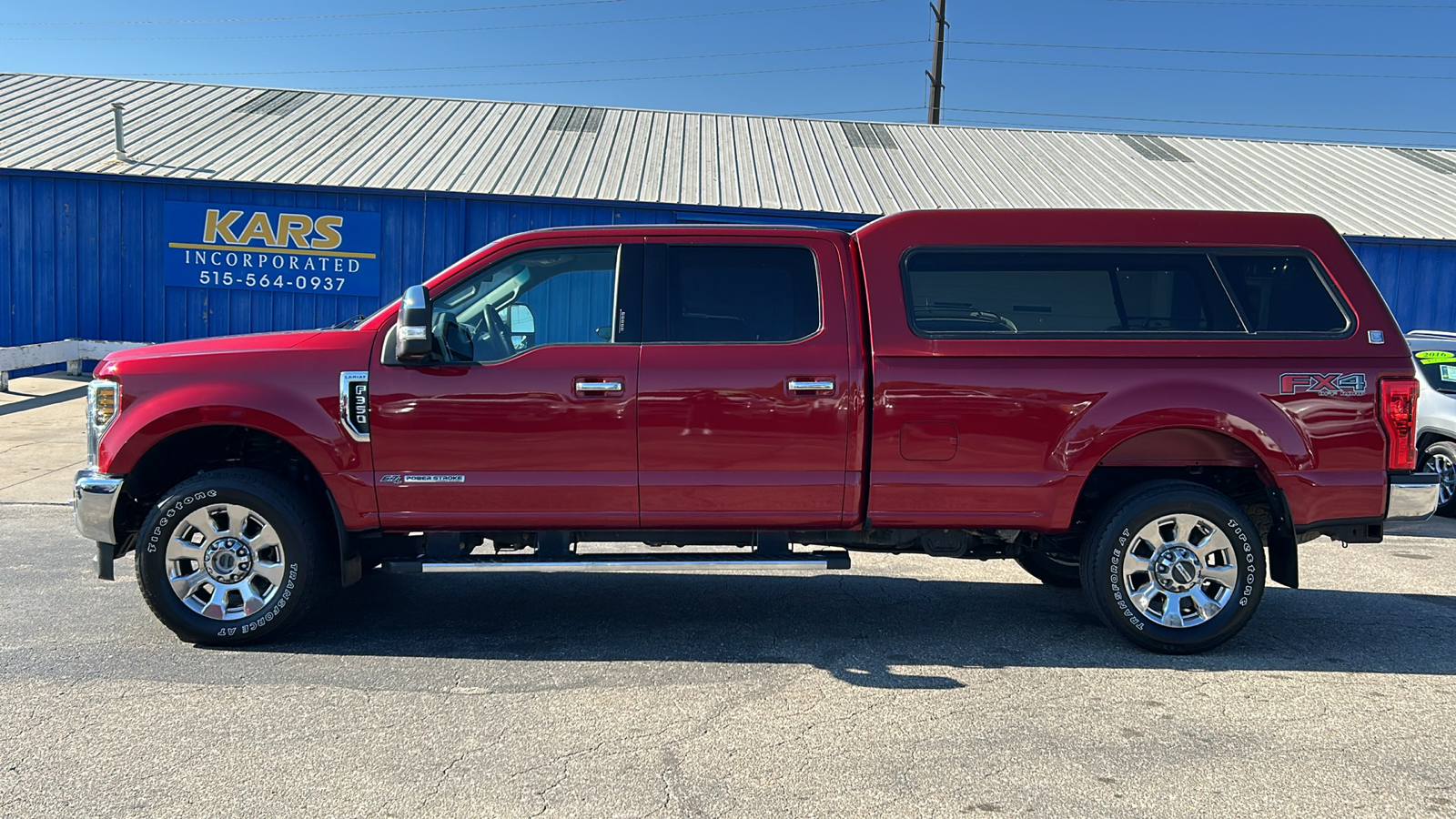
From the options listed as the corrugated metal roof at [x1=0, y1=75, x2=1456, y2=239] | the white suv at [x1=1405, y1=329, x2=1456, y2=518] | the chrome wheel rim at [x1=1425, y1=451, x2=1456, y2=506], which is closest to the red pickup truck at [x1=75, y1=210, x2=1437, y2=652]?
the white suv at [x1=1405, y1=329, x2=1456, y2=518]

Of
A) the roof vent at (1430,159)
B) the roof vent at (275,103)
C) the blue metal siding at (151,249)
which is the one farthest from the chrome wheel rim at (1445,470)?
the roof vent at (275,103)

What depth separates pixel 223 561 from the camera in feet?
A: 16.0

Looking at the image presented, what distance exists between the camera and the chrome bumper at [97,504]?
4828 mm

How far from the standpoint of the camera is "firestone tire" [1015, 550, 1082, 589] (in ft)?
20.0

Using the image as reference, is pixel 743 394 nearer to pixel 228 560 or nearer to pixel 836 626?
pixel 836 626

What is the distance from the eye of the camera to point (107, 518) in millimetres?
4844

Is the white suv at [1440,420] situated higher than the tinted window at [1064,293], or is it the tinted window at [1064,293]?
the tinted window at [1064,293]

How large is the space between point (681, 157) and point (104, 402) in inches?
570

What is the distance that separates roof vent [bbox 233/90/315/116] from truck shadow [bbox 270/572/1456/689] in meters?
16.6

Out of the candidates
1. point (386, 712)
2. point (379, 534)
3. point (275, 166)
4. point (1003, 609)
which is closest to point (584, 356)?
point (379, 534)

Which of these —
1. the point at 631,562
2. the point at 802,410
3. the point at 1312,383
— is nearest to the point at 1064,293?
the point at 1312,383

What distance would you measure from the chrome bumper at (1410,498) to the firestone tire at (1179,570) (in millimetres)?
631

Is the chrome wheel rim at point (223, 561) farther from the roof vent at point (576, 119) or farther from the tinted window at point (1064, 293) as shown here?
the roof vent at point (576, 119)

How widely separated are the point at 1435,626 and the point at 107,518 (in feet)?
21.6
